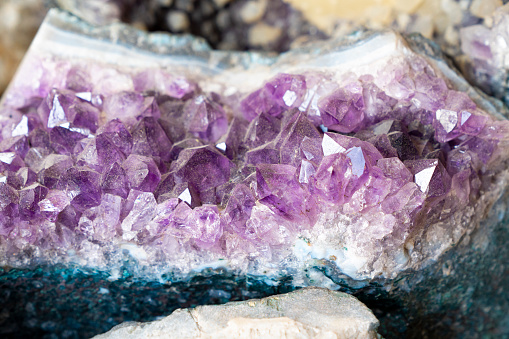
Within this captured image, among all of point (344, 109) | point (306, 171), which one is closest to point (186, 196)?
point (306, 171)

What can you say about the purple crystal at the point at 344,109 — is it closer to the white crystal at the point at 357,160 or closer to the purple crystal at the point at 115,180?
the white crystal at the point at 357,160

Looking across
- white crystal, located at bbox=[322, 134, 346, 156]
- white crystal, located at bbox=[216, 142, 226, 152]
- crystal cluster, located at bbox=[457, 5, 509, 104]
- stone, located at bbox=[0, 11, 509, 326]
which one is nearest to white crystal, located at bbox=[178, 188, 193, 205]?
stone, located at bbox=[0, 11, 509, 326]

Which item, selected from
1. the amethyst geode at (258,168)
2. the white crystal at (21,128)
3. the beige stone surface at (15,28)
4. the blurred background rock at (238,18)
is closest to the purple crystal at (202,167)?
the amethyst geode at (258,168)

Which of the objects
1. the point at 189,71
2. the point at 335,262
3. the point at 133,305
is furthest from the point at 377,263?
the point at 189,71

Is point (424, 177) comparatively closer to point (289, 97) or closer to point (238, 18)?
point (289, 97)

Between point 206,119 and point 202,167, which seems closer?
point 202,167
